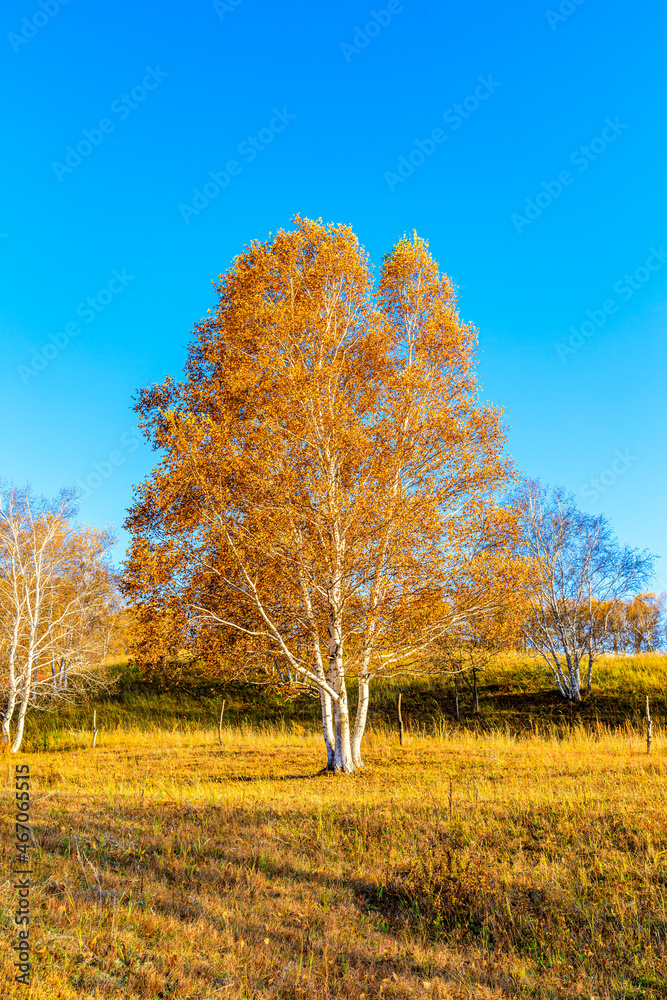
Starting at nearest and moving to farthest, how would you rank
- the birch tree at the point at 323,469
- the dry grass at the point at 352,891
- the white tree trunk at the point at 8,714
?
the dry grass at the point at 352,891
the birch tree at the point at 323,469
the white tree trunk at the point at 8,714

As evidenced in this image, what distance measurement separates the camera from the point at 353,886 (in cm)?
758

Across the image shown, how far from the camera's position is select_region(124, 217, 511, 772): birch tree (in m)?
13.2

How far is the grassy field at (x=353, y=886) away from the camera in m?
5.59

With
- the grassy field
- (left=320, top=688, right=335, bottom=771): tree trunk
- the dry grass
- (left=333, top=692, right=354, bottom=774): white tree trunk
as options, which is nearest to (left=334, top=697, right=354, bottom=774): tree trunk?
(left=333, top=692, right=354, bottom=774): white tree trunk

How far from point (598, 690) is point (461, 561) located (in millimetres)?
19895

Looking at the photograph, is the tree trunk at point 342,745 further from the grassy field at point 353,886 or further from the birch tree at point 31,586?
the birch tree at point 31,586

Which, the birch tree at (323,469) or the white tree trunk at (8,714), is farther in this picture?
the white tree trunk at (8,714)

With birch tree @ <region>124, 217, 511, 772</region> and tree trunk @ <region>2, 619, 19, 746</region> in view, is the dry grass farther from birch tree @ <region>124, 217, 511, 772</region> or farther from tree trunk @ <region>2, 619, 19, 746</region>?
tree trunk @ <region>2, 619, 19, 746</region>

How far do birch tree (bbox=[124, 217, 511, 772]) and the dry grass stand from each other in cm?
388

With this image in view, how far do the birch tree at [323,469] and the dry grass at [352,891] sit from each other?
3.88m

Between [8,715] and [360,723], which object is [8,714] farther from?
[360,723]

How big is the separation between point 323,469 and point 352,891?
29.1ft

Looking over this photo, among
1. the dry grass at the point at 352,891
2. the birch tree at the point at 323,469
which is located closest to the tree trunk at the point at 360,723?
the birch tree at the point at 323,469

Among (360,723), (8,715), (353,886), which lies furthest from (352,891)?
(8,715)
